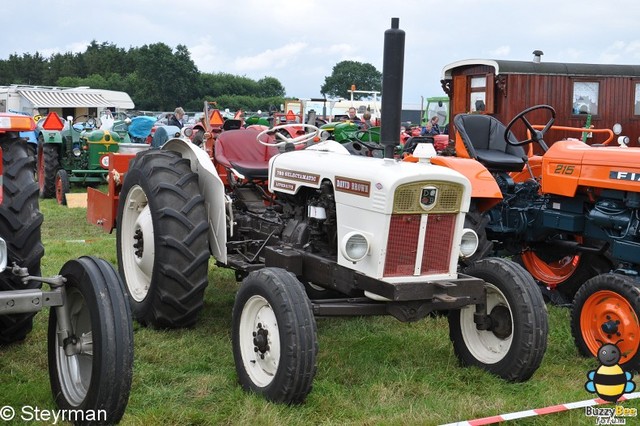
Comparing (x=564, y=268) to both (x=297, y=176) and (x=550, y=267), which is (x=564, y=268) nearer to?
(x=550, y=267)

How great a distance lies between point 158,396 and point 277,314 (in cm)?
73

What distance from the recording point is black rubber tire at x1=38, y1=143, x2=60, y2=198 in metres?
12.2

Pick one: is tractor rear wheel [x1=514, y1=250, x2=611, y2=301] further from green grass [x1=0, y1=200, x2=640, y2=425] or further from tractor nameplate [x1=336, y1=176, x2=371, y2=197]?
tractor nameplate [x1=336, y1=176, x2=371, y2=197]

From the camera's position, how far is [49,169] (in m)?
12.2

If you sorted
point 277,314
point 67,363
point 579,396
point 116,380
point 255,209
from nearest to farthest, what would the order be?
point 116,380 → point 67,363 → point 277,314 → point 579,396 → point 255,209

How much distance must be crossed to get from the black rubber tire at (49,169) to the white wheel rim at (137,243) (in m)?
7.34

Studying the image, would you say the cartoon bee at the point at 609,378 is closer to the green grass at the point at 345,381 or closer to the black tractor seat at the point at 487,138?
the green grass at the point at 345,381

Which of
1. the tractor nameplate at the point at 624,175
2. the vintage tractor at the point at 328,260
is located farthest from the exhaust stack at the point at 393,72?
the tractor nameplate at the point at 624,175

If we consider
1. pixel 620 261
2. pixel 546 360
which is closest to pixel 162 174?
pixel 546 360

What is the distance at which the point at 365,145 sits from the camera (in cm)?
546

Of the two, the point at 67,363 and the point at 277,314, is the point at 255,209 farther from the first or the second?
the point at 67,363

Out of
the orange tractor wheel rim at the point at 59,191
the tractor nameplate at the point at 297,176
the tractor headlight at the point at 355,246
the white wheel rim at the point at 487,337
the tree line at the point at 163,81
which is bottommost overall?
the white wheel rim at the point at 487,337

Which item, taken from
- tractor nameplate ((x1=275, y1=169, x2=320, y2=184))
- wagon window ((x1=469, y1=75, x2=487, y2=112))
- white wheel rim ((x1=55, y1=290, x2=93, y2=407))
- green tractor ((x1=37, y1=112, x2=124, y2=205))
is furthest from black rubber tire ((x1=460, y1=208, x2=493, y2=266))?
green tractor ((x1=37, y1=112, x2=124, y2=205))

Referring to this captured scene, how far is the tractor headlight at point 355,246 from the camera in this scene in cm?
384
